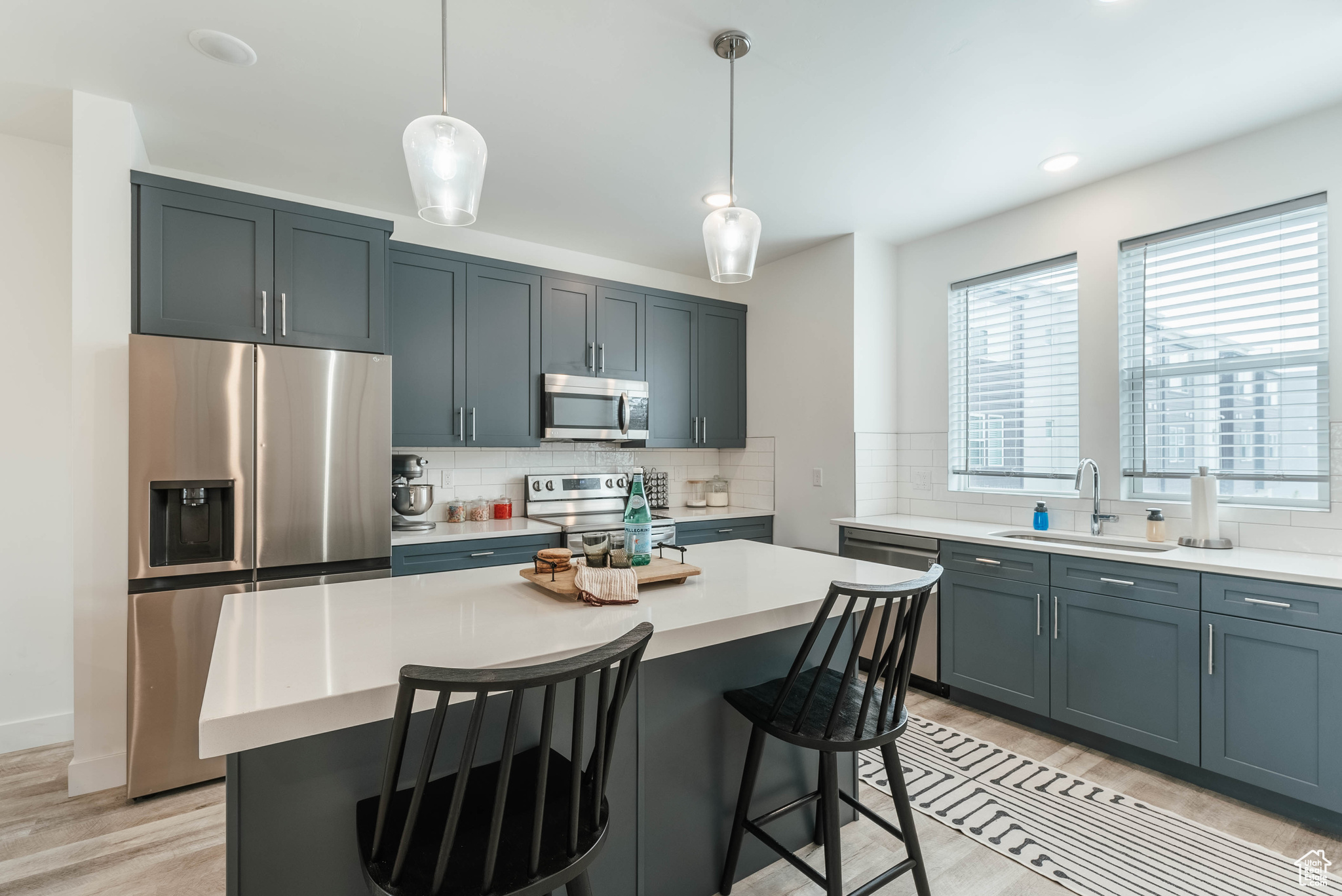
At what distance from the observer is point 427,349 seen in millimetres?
3480

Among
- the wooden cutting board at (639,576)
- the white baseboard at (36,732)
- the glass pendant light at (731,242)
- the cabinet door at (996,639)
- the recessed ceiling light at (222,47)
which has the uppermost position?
the recessed ceiling light at (222,47)

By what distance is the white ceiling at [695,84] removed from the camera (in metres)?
2.00

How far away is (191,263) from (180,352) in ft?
1.28

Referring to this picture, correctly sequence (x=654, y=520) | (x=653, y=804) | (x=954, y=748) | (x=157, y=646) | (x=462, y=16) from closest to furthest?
(x=653, y=804) < (x=462, y=16) < (x=157, y=646) < (x=954, y=748) < (x=654, y=520)

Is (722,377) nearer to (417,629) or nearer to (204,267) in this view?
(204,267)

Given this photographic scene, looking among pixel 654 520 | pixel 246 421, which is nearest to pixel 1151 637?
pixel 654 520

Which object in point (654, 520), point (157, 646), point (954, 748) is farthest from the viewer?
point (654, 520)

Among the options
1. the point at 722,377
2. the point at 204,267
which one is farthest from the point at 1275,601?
the point at 204,267

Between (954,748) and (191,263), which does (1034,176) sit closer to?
(954,748)

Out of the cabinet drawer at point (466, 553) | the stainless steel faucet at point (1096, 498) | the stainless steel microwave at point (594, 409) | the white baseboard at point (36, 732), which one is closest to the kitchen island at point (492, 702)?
the cabinet drawer at point (466, 553)

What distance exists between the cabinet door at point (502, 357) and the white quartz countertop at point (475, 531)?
18.3 inches

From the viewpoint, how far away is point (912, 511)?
4113 millimetres

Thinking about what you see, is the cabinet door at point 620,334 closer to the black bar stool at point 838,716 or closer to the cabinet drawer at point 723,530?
the cabinet drawer at point 723,530

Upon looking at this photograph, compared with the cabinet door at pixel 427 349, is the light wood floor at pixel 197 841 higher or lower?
lower
